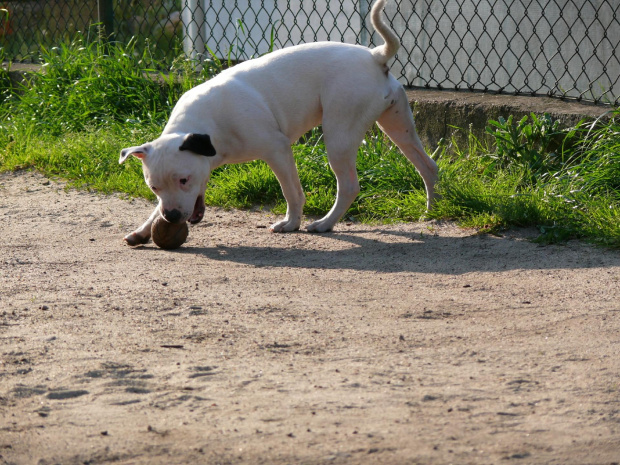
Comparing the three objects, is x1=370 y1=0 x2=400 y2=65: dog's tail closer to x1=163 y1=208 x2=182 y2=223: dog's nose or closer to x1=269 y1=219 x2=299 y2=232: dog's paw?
x1=269 y1=219 x2=299 y2=232: dog's paw

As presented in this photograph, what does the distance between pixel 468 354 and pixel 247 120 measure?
2.19m

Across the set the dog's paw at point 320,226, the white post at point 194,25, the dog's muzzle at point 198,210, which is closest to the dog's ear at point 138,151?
the dog's muzzle at point 198,210

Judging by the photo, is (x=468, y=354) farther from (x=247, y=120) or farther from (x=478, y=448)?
(x=247, y=120)

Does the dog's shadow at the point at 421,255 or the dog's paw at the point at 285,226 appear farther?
the dog's paw at the point at 285,226

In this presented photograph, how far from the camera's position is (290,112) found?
479cm

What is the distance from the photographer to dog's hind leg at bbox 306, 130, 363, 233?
471 cm

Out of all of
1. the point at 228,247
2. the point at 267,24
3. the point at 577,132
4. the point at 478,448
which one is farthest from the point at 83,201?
the point at 478,448

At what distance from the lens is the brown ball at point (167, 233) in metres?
4.45

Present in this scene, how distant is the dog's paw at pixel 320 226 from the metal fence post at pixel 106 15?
4350 mm

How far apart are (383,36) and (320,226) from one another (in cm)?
112

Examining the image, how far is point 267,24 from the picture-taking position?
305 inches

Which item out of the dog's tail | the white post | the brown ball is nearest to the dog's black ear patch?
the brown ball

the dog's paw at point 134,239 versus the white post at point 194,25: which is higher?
the white post at point 194,25

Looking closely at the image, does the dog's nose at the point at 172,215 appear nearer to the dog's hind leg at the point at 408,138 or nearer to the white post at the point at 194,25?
the dog's hind leg at the point at 408,138
